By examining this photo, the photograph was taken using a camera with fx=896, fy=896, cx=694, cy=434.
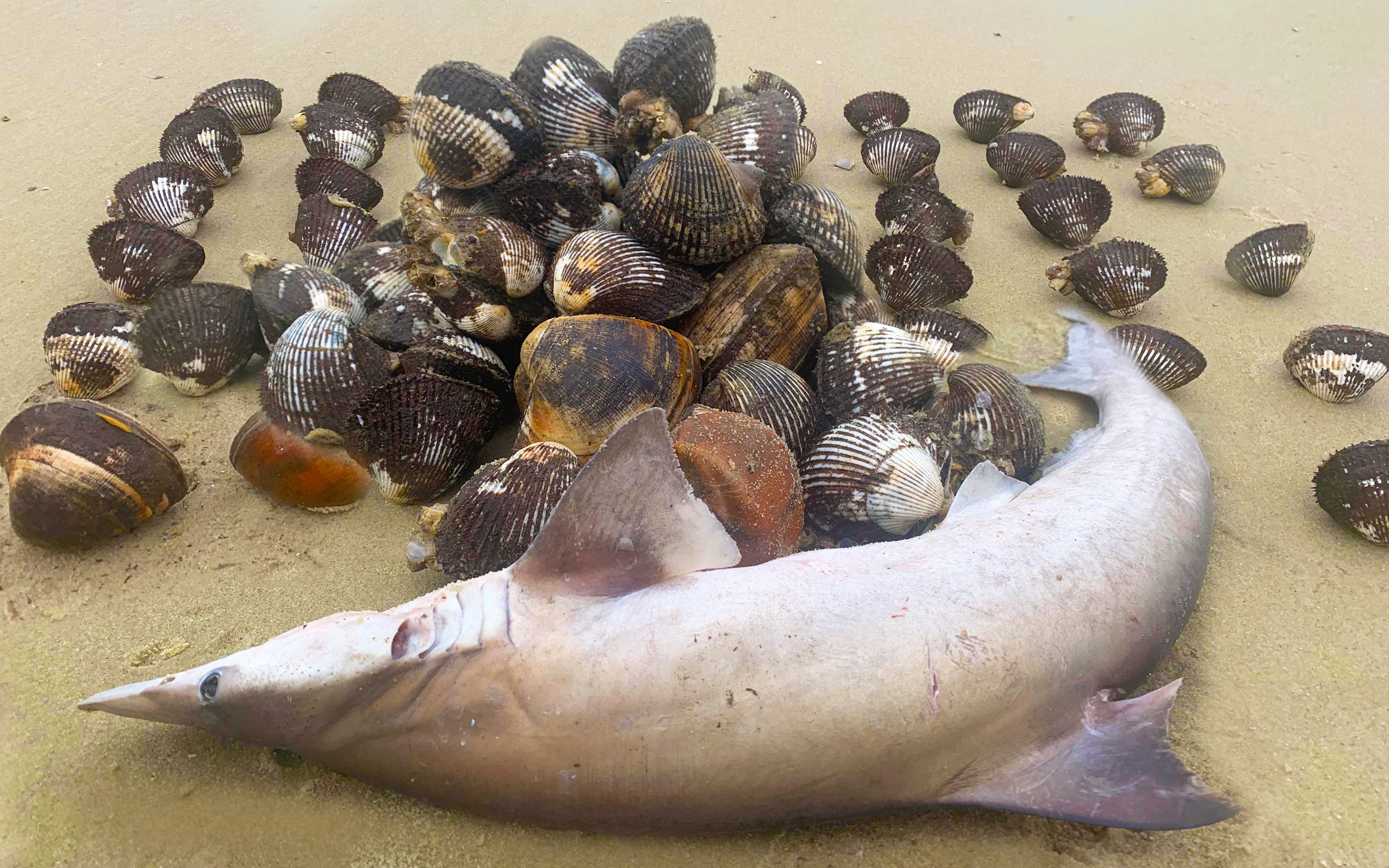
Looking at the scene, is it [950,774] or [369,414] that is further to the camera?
[369,414]

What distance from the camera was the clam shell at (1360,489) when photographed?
149 inches

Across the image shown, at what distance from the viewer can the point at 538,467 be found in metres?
3.33

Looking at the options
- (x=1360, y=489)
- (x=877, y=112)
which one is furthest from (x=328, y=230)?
(x=1360, y=489)

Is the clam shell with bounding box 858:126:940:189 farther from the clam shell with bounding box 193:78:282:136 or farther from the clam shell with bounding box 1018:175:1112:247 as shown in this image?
the clam shell with bounding box 193:78:282:136

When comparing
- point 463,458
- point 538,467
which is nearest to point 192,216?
point 463,458

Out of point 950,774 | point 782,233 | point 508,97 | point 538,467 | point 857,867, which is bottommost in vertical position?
point 857,867

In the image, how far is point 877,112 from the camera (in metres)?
7.09

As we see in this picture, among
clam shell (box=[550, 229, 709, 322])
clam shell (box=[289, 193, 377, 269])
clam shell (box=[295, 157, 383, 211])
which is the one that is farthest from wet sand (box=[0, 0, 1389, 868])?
clam shell (box=[550, 229, 709, 322])

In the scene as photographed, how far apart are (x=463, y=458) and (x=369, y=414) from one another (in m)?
0.45

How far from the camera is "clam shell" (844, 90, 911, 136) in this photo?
7.09 m

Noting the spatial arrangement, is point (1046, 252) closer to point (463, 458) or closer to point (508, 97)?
point (508, 97)

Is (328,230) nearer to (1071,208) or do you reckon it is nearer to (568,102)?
(568,102)

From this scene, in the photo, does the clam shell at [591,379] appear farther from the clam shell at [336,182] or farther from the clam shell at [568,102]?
the clam shell at [336,182]

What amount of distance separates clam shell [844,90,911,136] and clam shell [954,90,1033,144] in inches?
18.9
